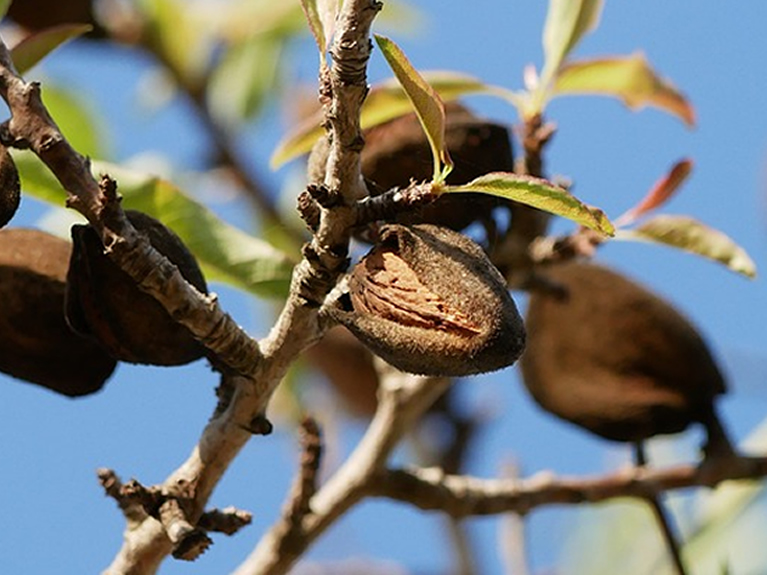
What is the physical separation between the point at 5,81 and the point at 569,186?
631mm

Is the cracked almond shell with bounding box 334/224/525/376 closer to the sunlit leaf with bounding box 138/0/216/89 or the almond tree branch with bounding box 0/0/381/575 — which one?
the almond tree branch with bounding box 0/0/381/575

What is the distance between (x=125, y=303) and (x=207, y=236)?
0.91 ft

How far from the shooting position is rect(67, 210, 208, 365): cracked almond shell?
1253 mm

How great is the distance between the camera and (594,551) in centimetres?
290

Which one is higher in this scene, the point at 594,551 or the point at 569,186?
the point at 569,186

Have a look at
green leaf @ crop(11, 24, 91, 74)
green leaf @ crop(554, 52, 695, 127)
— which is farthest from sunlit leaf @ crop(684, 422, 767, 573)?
green leaf @ crop(11, 24, 91, 74)

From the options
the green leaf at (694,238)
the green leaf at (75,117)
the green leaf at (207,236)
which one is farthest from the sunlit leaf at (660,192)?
the green leaf at (75,117)

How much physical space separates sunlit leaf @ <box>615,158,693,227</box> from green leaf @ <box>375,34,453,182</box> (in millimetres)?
465

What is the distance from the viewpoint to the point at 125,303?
127 centimetres

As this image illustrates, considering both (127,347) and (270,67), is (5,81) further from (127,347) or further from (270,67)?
(270,67)

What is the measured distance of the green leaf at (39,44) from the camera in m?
1.44

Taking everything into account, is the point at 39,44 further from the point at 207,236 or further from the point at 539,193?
the point at 539,193

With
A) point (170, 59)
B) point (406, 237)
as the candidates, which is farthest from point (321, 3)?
point (170, 59)

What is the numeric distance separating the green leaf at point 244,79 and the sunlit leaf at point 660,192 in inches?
72.7
